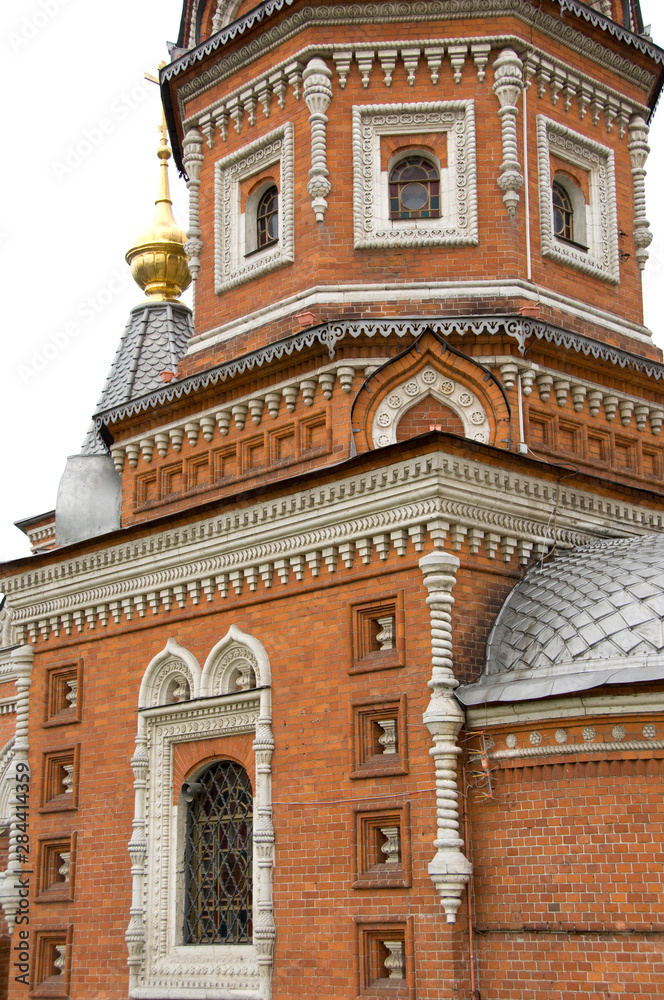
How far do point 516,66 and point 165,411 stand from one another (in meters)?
4.14

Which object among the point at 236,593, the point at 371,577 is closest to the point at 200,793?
the point at 236,593

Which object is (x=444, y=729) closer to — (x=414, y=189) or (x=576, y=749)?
(x=576, y=749)

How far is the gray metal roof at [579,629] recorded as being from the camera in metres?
7.75

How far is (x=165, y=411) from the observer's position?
11094 millimetres

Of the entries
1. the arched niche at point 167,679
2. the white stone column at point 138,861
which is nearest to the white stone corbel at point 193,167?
the arched niche at point 167,679

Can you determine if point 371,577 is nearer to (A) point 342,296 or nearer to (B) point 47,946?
(A) point 342,296

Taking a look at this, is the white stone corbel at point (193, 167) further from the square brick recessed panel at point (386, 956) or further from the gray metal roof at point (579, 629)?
the square brick recessed panel at point (386, 956)

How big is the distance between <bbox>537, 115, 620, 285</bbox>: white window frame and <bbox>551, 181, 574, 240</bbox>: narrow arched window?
0.10 metres

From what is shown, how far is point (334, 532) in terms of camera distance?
902 centimetres

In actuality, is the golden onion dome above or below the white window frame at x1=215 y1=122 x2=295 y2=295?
above

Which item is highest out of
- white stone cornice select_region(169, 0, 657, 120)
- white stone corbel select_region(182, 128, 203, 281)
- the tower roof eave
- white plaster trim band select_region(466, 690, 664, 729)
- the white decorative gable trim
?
the tower roof eave

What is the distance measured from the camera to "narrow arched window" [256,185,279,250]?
11266 mm

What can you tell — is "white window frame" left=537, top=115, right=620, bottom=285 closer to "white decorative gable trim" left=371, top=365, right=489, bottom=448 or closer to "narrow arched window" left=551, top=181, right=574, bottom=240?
"narrow arched window" left=551, top=181, right=574, bottom=240

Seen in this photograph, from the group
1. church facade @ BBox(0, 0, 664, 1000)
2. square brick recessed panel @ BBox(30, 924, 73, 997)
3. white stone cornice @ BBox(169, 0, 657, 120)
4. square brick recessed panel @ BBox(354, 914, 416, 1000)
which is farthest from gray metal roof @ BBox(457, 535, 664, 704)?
white stone cornice @ BBox(169, 0, 657, 120)
